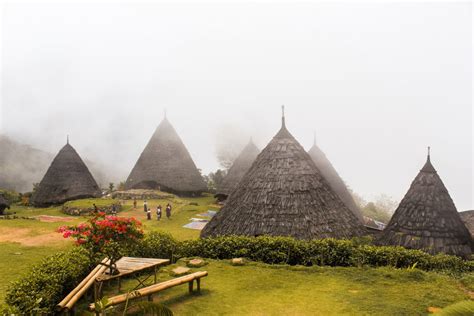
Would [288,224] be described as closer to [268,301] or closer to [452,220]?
[268,301]

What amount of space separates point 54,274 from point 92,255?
192 centimetres

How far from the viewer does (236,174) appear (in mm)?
33938

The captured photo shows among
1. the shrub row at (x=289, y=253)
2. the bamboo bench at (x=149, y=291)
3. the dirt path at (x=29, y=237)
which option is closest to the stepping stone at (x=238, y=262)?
the shrub row at (x=289, y=253)

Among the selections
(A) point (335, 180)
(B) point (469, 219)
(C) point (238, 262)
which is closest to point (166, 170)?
(A) point (335, 180)

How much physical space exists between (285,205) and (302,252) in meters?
2.64

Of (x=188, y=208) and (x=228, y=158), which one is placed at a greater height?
(x=228, y=158)

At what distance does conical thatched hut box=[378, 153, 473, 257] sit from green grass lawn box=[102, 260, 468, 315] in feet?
10.1

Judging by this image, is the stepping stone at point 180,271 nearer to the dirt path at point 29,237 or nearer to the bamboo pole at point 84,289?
the bamboo pole at point 84,289

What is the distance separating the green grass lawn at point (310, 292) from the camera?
9.38 meters

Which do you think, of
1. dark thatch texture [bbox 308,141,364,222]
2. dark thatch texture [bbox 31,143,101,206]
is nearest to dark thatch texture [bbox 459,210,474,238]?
dark thatch texture [bbox 308,141,364,222]

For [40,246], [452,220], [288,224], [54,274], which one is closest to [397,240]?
[452,220]

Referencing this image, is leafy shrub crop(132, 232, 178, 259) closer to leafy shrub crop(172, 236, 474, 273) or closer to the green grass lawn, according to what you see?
leafy shrub crop(172, 236, 474, 273)

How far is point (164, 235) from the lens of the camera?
13.9 meters

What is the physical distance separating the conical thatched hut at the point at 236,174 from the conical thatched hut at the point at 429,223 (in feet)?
60.8
